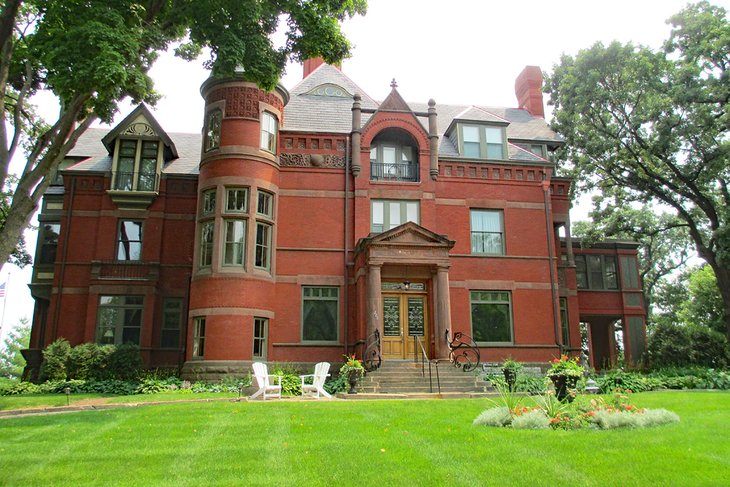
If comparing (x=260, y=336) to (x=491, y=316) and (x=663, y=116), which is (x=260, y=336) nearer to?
(x=491, y=316)

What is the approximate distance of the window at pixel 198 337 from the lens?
20.1 metres

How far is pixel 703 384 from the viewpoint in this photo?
61.1 feet

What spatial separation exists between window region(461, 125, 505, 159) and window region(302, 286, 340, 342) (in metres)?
8.52

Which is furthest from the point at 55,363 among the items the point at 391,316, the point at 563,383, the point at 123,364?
the point at 563,383

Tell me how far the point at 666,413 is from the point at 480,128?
17.3 metres

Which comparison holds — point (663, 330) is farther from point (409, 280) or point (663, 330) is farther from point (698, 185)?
point (409, 280)

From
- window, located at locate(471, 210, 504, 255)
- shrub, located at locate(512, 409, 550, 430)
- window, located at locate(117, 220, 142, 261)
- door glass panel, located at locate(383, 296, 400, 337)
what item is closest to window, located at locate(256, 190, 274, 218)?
door glass panel, located at locate(383, 296, 400, 337)

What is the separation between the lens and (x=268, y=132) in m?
22.3

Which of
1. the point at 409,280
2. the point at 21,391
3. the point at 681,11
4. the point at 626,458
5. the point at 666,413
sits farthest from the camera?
the point at 681,11

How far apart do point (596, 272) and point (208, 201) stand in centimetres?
2048

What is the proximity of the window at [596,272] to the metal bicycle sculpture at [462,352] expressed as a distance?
37.3ft

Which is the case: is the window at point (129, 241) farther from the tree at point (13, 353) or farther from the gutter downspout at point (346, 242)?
the tree at point (13, 353)

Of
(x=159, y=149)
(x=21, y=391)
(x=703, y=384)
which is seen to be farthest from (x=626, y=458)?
(x=159, y=149)

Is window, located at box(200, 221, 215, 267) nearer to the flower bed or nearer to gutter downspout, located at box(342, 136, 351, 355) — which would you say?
gutter downspout, located at box(342, 136, 351, 355)
